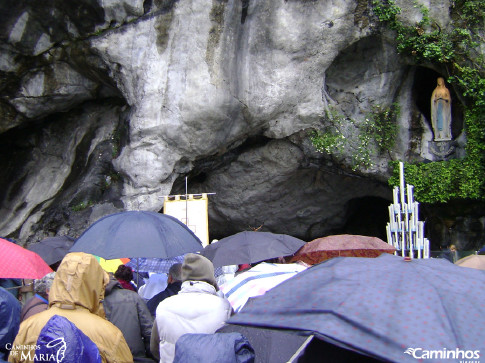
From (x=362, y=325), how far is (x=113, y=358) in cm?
170

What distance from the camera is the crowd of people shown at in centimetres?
313

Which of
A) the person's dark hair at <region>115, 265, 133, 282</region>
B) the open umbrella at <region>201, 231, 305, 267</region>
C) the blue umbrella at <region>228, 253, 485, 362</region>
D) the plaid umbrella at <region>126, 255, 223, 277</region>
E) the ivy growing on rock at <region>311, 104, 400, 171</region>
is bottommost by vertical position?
the plaid umbrella at <region>126, 255, 223, 277</region>

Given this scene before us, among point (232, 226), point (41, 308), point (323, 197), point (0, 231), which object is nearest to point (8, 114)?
point (0, 231)

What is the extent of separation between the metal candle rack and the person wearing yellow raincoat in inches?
299

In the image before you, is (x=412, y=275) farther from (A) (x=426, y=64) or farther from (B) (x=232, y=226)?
(B) (x=232, y=226)

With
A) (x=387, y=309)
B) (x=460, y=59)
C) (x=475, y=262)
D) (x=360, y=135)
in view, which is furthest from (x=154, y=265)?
(x=460, y=59)

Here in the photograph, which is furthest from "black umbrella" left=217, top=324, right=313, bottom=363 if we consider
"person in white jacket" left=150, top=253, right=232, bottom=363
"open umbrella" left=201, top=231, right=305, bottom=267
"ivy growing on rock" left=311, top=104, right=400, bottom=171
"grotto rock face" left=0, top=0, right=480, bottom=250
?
"ivy growing on rock" left=311, top=104, right=400, bottom=171

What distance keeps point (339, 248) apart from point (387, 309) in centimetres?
425

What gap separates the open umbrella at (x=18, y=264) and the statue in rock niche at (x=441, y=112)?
29.0ft

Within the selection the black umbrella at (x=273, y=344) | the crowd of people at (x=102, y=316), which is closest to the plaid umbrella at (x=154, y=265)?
the crowd of people at (x=102, y=316)

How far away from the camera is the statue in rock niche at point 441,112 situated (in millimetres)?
10977

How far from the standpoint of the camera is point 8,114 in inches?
438

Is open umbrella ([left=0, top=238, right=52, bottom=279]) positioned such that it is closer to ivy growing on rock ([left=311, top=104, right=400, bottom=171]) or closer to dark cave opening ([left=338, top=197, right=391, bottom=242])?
ivy growing on rock ([left=311, top=104, right=400, bottom=171])

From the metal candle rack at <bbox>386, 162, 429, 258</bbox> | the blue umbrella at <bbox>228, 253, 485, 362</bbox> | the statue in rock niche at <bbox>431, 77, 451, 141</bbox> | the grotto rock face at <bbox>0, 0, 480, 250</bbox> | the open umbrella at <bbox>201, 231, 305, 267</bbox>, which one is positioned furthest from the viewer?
the statue in rock niche at <bbox>431, 77, 451, 141</bbox>
